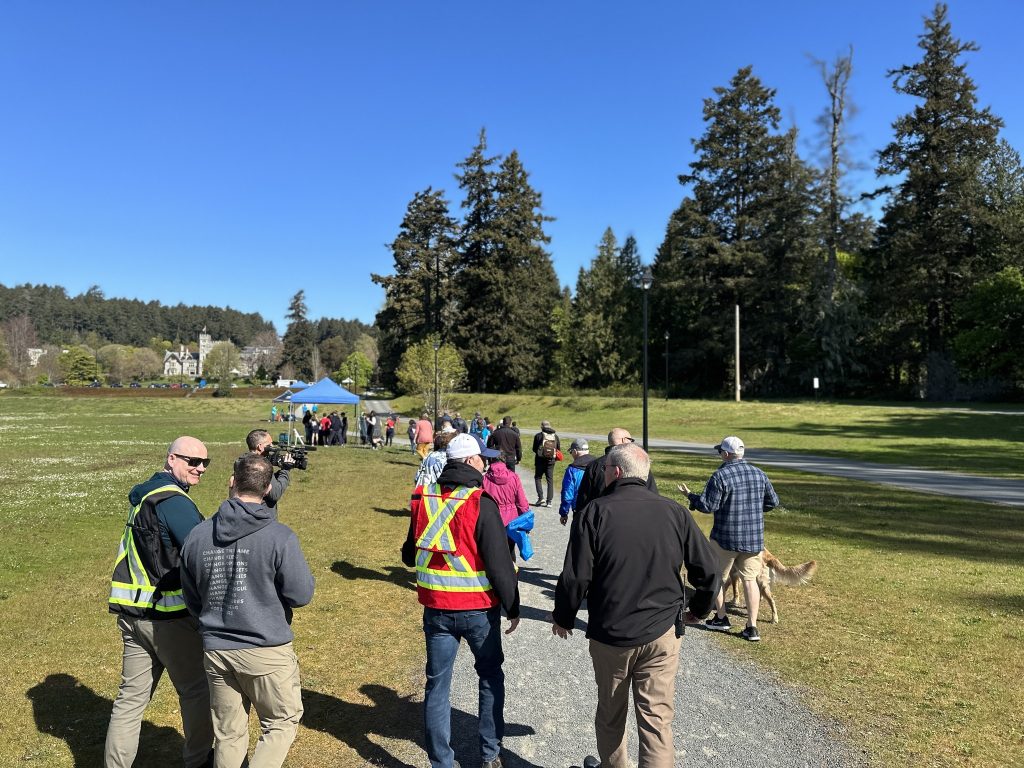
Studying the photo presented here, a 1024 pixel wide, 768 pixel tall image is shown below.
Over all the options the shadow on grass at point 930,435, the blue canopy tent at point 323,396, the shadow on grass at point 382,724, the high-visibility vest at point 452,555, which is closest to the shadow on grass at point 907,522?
the shadow on grass at point 930,435

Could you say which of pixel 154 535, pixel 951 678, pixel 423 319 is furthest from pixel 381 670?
pixel 423 319

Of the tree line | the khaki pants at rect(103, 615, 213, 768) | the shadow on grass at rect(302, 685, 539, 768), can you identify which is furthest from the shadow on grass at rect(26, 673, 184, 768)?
the tree line

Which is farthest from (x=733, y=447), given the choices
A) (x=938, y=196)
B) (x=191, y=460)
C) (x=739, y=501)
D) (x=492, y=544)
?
(x=938, y=196)

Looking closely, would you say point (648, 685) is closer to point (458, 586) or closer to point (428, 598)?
point (458, 586)

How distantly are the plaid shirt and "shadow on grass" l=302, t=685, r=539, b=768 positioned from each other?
2.62 metres

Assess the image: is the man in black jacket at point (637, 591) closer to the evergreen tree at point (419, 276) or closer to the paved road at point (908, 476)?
the paved road at point (908, 476)

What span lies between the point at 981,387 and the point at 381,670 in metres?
50.4

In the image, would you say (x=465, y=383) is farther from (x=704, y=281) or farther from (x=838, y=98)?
(x=838, y=98)

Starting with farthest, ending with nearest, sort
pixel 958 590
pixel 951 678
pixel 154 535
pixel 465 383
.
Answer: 1. pixel 465 383
2. pixel 958 590
3. pixel 951 678
4. pixel 154 535

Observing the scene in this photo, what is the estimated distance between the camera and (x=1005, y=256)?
43375mm

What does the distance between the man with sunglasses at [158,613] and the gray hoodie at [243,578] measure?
0.37 metres

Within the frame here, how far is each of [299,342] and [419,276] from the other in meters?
51.0

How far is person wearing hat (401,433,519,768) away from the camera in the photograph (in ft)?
12.1

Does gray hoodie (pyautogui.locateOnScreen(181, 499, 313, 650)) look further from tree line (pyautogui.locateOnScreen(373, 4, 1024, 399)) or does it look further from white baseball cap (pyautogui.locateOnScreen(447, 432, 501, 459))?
tree line (pyautogui.locateOnScreen(373, 4, 1024, 399))
